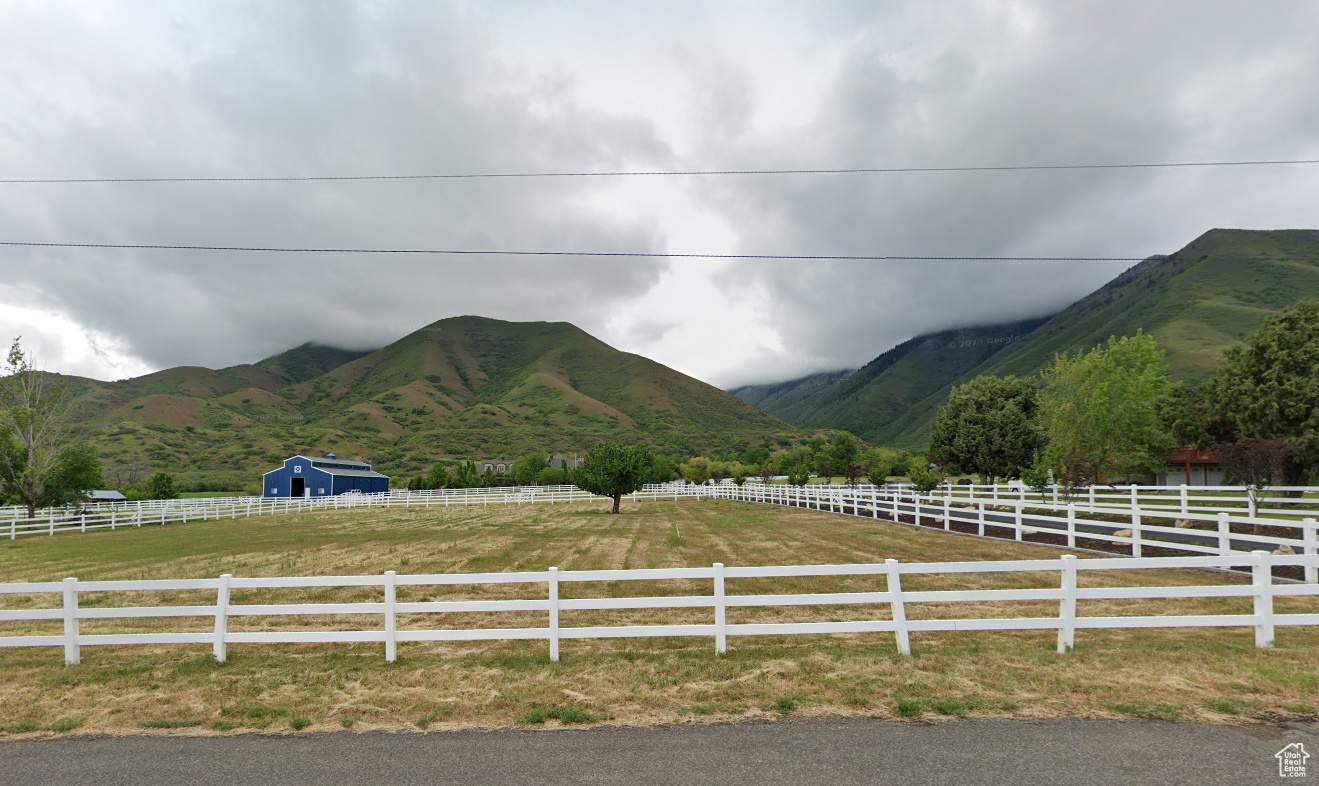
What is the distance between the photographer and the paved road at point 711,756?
5.14 meters

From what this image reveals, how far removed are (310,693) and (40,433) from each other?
51016 mm

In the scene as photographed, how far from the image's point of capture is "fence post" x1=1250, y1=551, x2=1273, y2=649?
27.5ft

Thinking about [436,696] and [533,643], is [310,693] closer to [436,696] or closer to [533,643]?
[436,696]

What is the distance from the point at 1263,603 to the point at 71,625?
1697 cm

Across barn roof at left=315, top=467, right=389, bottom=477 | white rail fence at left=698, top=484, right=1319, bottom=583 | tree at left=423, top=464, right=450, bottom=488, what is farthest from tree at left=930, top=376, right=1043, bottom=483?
barn roof at left=315, top=467, right=389, bottom=477

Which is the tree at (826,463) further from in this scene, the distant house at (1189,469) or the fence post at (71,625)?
the fence post at (71,625)

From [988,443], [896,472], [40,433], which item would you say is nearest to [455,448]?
[896,472]

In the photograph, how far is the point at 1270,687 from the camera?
6.82 meters

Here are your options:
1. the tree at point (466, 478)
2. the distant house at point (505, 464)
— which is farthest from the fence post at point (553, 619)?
the distant house at point (505, 464)

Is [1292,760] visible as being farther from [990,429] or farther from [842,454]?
[842,454]

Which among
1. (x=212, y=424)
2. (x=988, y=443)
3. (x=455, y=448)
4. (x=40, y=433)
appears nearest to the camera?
(x=40, y=433)

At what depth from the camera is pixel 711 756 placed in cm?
556

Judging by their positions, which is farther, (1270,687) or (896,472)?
(896,472)

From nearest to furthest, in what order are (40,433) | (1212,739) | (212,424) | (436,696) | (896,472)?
1. (1212,739)
2. (436,696)
3. (40,433)
4. (896,472)
5. (212,424)
